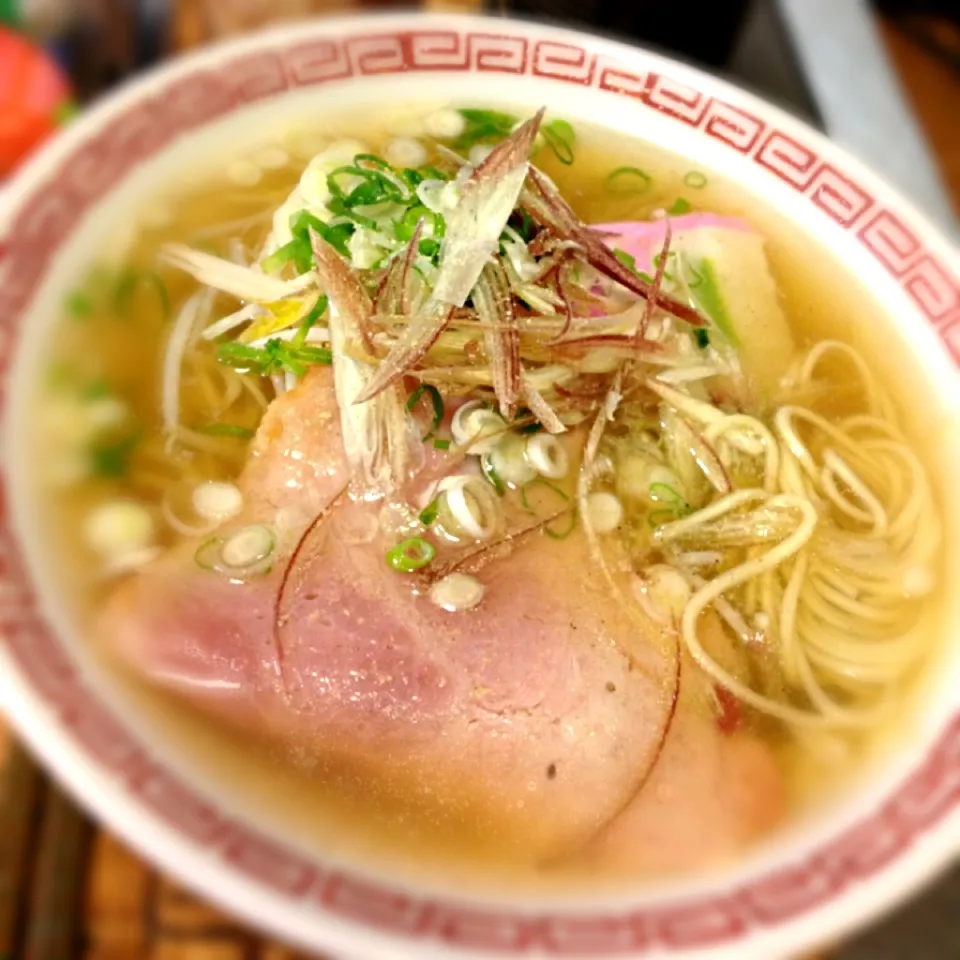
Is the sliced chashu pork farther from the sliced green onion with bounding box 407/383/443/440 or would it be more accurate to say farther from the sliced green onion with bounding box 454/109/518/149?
the sliced green onion with bounding box 454/109/518/149

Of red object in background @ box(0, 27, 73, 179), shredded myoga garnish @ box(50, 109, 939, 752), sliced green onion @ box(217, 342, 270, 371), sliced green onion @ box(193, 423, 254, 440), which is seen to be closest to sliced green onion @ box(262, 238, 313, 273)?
shredded myoga garnish @ box(50, 109, 939, 752)

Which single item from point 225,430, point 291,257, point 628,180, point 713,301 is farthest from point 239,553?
point 628,180

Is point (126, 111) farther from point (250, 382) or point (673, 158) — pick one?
point (673, 158)

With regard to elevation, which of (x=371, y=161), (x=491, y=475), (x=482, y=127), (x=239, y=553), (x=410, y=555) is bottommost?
(x=239, y=553)

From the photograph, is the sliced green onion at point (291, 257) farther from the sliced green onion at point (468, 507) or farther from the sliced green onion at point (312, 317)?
the sliced green onion at point (468, 507)

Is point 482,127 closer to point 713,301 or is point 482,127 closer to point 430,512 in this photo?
point 713,301

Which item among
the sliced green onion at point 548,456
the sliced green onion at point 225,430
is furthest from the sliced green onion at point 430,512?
the sliced green onion at point 225,430
